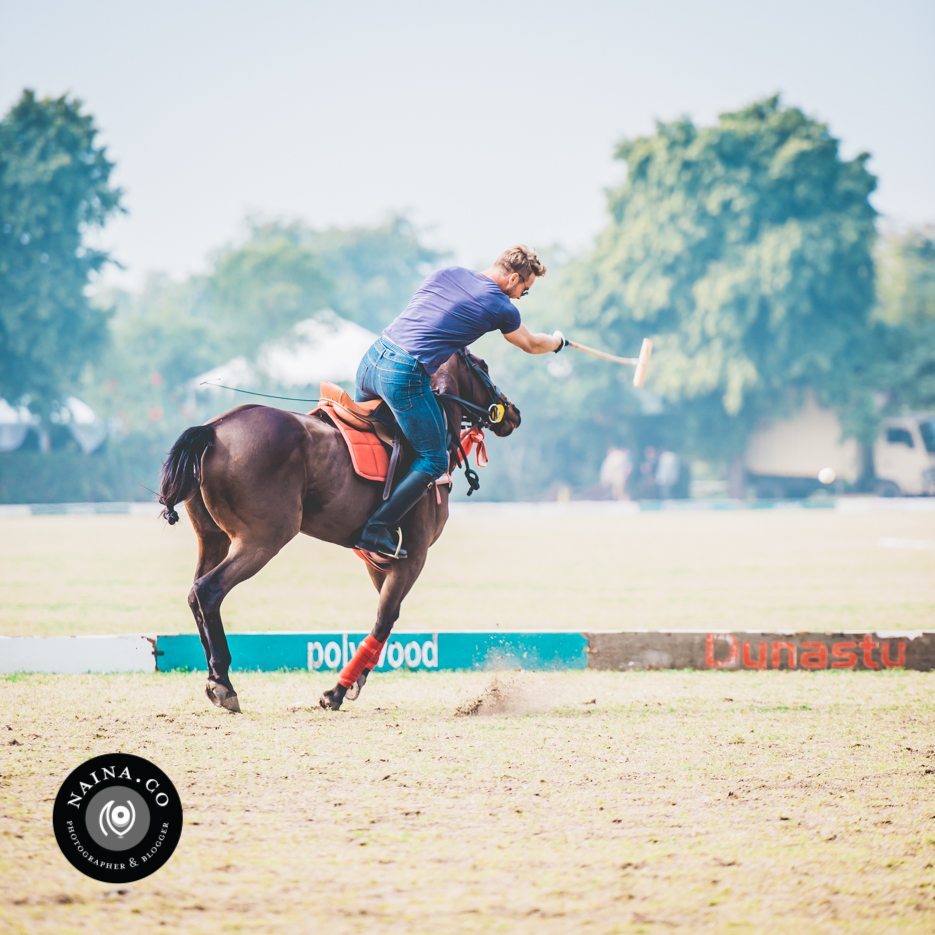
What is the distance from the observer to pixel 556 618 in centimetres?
1155

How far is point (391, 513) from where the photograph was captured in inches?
284

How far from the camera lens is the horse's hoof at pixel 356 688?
7.23 m

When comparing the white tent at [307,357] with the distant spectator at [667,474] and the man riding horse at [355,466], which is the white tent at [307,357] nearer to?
the distant spectator at [667,474]

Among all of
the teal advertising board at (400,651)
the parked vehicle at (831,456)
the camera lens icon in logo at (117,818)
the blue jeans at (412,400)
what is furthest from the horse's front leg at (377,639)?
the parked vehicle at (831,456)

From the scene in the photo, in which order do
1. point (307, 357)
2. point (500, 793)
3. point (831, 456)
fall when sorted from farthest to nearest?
1. point (831, 456)
2. point (307, 357)
3. point (500, 793)

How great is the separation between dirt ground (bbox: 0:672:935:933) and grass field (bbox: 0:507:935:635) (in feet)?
11.0

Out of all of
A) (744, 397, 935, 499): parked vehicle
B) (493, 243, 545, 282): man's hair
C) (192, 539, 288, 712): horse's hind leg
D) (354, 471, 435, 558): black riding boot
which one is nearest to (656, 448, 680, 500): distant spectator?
(744, 397, 935, 499): parked vehicle

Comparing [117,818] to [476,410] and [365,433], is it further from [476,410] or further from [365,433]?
[476,410]

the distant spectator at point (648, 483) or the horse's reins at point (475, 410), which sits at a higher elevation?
the distant spectator at point (648, 483)

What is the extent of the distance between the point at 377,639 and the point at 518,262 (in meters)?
2.23

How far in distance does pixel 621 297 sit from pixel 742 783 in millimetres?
42821

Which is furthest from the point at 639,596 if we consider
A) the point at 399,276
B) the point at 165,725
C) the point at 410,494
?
the point at 399,276

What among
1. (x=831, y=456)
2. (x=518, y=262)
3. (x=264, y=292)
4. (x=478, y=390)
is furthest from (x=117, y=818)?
(x=264, y=292)

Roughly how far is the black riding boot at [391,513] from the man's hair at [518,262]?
125cm
